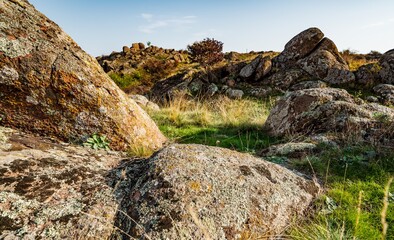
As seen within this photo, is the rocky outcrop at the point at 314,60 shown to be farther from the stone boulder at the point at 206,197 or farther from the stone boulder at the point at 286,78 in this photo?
the stone boulder at the point at 206,197

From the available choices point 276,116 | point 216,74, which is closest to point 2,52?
point 276,116

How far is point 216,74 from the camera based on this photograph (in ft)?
63.5

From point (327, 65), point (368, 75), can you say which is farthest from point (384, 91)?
point (327, 65)

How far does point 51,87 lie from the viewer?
12.0 ft

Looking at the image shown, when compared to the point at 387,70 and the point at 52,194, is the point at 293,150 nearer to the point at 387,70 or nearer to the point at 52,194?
the point at 52,194

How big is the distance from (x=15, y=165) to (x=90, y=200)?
878 mm

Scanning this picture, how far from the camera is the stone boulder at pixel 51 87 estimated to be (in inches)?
139

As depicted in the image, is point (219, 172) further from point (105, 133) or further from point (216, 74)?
point (216, 74)

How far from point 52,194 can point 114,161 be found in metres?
0.94

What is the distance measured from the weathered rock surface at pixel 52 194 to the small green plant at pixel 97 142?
56 centimetres

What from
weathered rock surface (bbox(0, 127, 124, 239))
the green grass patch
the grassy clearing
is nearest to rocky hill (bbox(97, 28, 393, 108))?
the grassy clearing

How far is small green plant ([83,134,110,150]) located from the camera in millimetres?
3673

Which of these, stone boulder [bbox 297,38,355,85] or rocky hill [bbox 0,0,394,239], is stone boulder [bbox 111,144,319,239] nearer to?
rocky hill [bbox 0,0,394,239]

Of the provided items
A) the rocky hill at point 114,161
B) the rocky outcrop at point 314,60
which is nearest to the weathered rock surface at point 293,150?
the rocky hill at point 114,161
